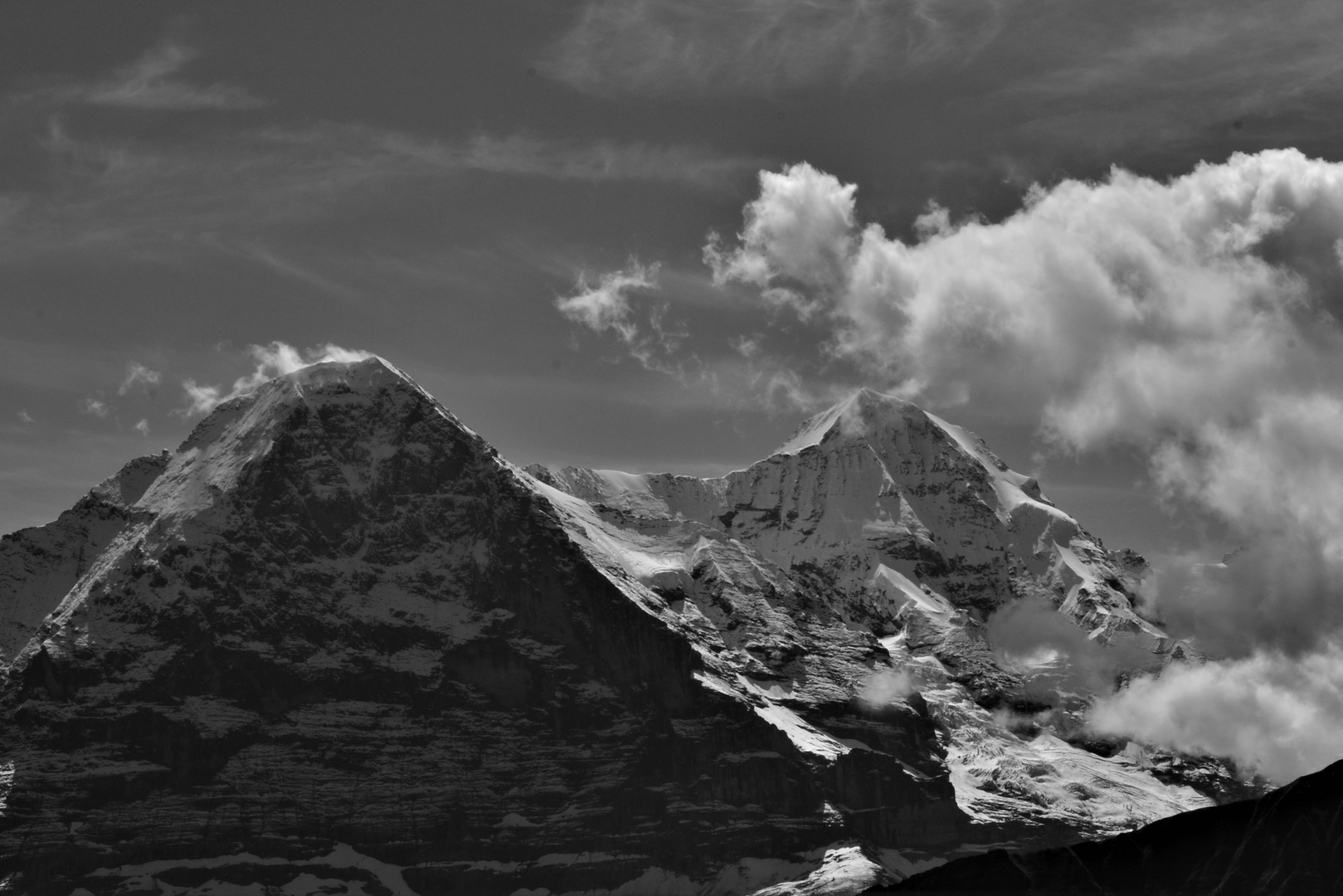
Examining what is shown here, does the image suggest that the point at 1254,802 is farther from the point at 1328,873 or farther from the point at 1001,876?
the point at 1001,876

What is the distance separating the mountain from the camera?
47.2 meters

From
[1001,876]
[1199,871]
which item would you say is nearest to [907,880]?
[1001,876]

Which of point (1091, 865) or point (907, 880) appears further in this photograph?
point (907, 880)

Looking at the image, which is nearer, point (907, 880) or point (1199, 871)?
point (1199, 871)

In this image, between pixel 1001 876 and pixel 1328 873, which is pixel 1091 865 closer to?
pixel 1001 876

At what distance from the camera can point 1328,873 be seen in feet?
156

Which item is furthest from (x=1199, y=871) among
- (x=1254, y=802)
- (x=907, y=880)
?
(x=907, y=880)

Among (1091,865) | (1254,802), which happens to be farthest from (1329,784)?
(1091,865)

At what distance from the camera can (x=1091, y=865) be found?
159 ft

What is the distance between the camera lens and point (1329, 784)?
47.4 metres

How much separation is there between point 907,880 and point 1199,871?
25.1 feet

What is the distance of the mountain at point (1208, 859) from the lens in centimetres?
4725

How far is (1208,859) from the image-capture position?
4825cm

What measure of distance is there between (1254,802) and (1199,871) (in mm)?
2344
